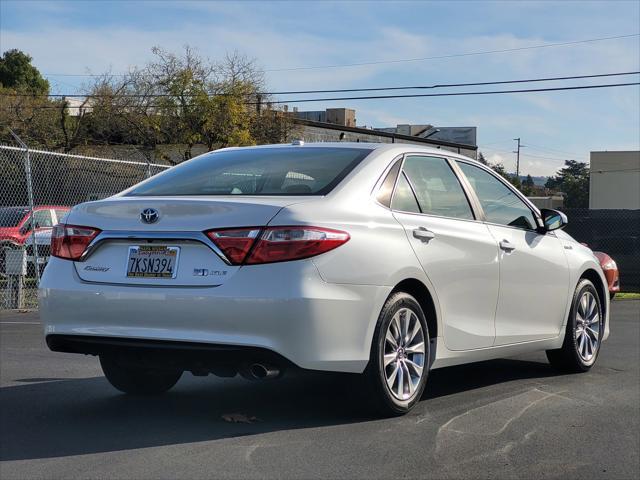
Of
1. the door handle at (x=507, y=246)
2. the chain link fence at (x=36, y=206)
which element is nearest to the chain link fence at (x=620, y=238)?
the chain link fence at (x=36, y=206)

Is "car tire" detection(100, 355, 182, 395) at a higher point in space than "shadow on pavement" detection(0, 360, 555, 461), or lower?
higher

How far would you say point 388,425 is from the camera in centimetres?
519

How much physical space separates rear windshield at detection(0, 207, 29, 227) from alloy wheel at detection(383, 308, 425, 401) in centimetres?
1464

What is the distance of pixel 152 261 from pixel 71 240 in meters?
0.64

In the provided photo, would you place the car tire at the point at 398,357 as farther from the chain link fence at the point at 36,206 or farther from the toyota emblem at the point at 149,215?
the chain link fence at the point at 36,206

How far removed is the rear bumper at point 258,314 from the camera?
4.59m

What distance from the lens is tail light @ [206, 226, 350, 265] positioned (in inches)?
183

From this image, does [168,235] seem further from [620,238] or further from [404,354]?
[620,238]

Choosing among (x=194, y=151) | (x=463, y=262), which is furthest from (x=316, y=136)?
(x=463, y=262)

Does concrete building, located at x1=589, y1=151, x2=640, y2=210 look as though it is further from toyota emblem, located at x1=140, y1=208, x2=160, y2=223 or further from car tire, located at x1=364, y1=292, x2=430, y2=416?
toyota emblem, located at x1=140, y1=208, x2=160, y2=223

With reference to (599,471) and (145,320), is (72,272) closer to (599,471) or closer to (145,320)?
(145,320)

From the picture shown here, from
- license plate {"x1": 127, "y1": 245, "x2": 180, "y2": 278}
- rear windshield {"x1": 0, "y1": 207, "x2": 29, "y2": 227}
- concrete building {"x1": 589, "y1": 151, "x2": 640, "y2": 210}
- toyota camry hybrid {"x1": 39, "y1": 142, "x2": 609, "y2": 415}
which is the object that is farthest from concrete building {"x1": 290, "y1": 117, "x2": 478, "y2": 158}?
license plate {"x1": 127, "y1": 245, "x2": 180, "y2": 278}

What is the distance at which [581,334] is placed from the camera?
7352 mm

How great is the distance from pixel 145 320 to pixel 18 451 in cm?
96
